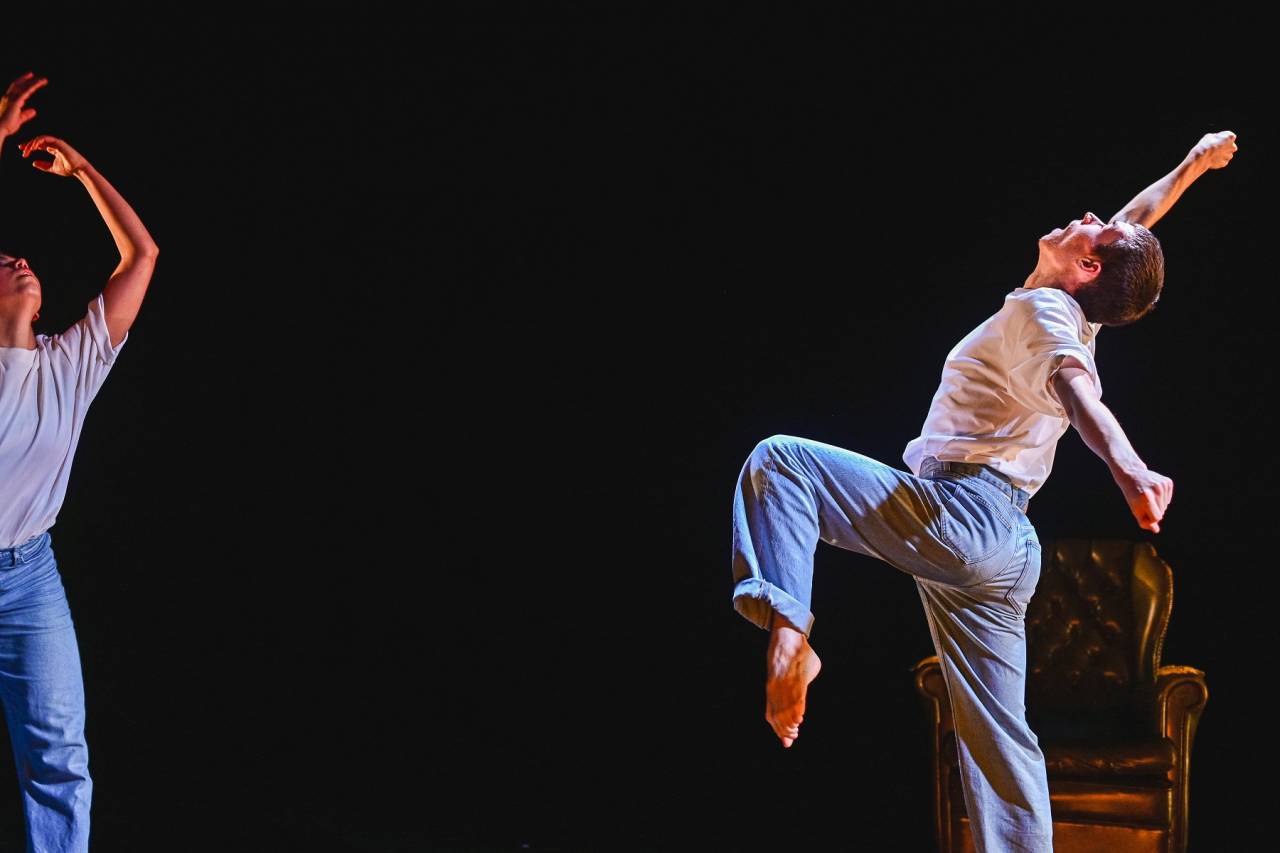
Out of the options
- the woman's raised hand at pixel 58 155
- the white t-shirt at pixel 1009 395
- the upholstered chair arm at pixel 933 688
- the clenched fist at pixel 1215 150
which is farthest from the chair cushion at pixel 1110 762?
the woman's raised hand at pixel 58 155

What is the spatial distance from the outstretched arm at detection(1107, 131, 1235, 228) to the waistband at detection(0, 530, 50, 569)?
2.82 meters

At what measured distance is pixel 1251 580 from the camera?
434 centimetres

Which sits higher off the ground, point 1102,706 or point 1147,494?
point 1147,494

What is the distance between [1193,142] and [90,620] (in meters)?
4.68

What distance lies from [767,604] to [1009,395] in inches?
30.1

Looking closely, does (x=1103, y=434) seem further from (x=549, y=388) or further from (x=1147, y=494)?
(x=549, y=388)

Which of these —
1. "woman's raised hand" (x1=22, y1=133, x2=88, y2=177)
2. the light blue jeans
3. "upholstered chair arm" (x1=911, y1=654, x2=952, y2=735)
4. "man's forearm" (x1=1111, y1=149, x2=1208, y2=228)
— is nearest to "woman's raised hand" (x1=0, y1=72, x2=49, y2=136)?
"woman's raised hand" (x1=22, y1=133, x2=88, y2=177)

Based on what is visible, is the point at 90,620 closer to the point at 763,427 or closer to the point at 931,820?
the point at 763,427

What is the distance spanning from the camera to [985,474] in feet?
8.27

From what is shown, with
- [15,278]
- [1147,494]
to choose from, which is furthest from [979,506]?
[15,278]

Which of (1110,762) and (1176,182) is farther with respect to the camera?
(1110,762)

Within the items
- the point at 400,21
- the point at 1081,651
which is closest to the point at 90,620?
the point at 400,21

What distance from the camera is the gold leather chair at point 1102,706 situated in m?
3.78

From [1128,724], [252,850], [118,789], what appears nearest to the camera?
[252,850]
